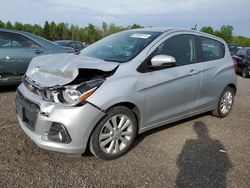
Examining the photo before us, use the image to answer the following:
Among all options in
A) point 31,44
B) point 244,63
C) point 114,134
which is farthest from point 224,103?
point 244,63

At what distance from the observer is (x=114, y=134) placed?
344 cm

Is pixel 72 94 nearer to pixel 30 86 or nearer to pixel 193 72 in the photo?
pixel 30 86

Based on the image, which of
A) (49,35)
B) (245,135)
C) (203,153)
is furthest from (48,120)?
(49,35)

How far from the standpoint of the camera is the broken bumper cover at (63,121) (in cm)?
300

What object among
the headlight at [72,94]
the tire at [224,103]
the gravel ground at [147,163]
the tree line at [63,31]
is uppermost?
the headlight at [72,94]

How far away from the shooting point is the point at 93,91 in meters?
3.09

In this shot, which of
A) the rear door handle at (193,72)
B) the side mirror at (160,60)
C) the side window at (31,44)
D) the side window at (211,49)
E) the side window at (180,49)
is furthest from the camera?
the side window at (31,44)

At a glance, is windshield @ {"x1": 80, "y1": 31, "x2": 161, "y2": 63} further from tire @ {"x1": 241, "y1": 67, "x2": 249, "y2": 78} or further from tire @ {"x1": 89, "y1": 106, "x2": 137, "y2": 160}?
tire @ {"x1": 241, "y1": 67, "x2": 249, "y2": 78}

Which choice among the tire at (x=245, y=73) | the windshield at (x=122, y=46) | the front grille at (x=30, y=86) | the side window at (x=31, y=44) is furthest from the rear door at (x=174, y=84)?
the tire at (x=245, y=73)

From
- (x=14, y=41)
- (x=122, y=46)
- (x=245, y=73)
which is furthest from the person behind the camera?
(x=245, y=73)

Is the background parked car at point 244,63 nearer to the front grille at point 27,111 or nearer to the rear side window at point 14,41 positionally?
the rear side window at point 14,41

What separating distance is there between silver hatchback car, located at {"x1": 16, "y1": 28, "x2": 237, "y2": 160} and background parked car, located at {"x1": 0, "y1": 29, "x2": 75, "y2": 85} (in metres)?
2.56

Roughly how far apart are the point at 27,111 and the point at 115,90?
1103mm

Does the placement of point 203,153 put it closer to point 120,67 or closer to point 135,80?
point 135,80
